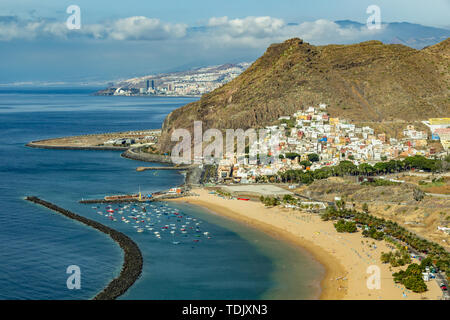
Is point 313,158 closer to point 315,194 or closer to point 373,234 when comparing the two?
point 315,194

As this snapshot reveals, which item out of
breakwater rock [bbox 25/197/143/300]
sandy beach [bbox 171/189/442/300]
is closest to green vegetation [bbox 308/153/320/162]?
sandy beach [bbox 171/189/442/300]

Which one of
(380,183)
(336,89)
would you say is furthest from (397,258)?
(336,89)

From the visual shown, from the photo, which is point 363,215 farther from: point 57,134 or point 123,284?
point 57,134

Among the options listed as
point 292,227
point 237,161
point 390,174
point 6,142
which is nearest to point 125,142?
point 6,142

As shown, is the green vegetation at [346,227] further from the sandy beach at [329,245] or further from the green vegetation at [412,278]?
the green vegetation at [412,278]

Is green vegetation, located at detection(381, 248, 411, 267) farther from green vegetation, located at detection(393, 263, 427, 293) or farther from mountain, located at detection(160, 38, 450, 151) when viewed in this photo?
mountain, located at detection(160, 38, 450, 151)

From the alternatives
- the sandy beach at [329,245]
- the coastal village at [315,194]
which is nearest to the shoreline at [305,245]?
the sandy beach at [329,245]
